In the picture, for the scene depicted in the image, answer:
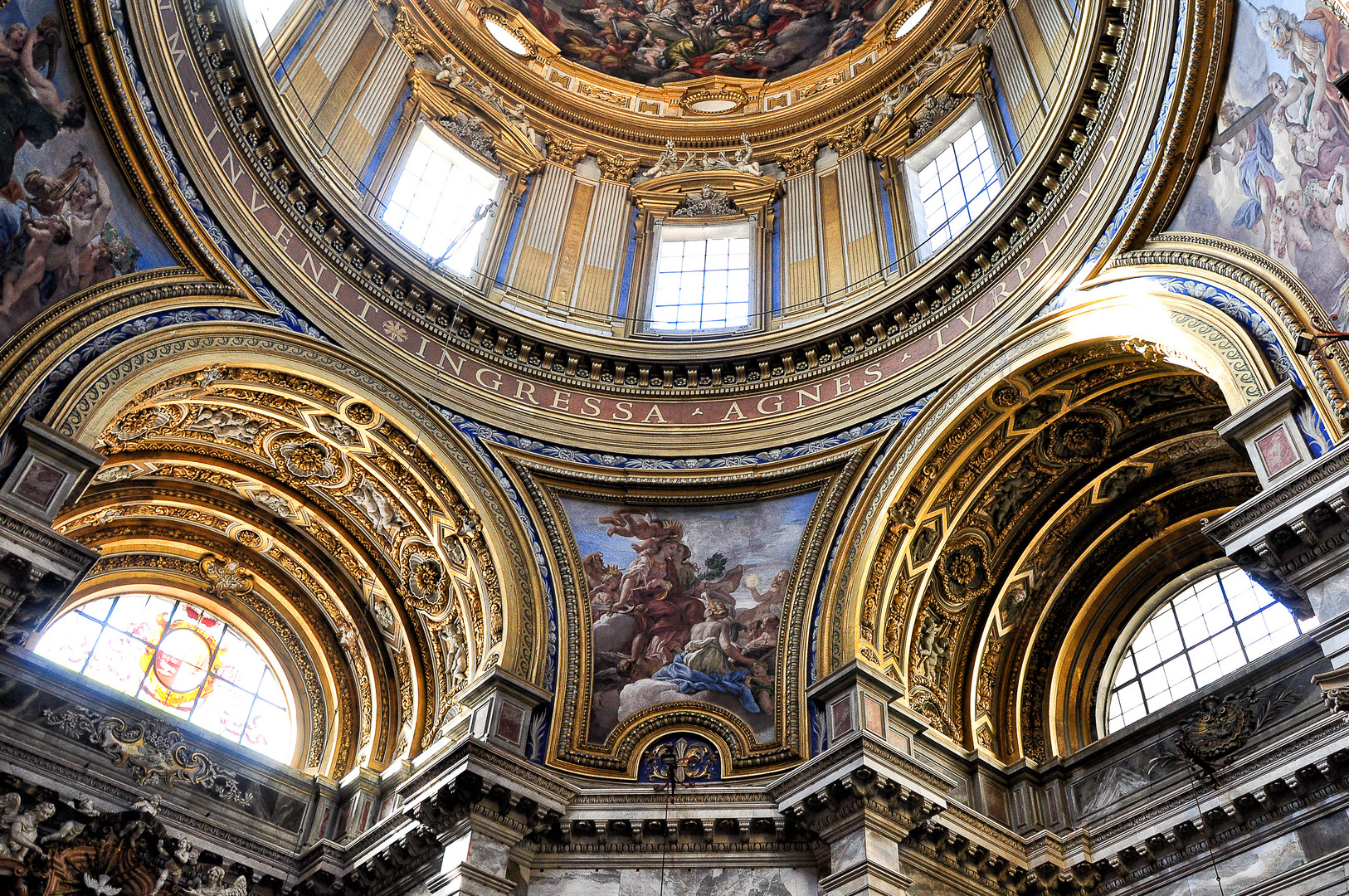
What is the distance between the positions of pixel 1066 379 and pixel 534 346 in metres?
7.98

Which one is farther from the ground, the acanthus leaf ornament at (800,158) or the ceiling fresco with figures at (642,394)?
the acanthus leaf ornament at (800,158)

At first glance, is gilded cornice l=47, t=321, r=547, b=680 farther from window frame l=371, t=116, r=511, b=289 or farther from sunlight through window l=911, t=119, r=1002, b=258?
sunlight through window l=911, t=119, r=1002, b=258

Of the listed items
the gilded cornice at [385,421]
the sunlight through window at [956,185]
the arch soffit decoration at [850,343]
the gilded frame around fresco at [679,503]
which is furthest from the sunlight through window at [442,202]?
the sunlight through window at [956,185]

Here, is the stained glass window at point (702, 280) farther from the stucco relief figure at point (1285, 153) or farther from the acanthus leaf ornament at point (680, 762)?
the stucco relief figure at point (1285, 153)

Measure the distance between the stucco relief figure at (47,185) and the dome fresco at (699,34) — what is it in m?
11.4

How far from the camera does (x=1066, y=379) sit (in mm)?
14609

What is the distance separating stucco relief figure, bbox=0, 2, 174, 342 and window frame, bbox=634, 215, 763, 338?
8449 mm

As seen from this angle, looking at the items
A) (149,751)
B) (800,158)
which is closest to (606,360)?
(800,158)

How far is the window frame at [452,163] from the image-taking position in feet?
60.1

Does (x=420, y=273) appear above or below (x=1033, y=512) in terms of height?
above

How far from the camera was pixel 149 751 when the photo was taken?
14422 mm

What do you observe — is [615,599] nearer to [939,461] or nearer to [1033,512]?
[939,461]

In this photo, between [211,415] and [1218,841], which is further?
[211,415]

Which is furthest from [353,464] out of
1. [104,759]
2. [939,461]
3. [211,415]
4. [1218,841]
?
[1218,841]
